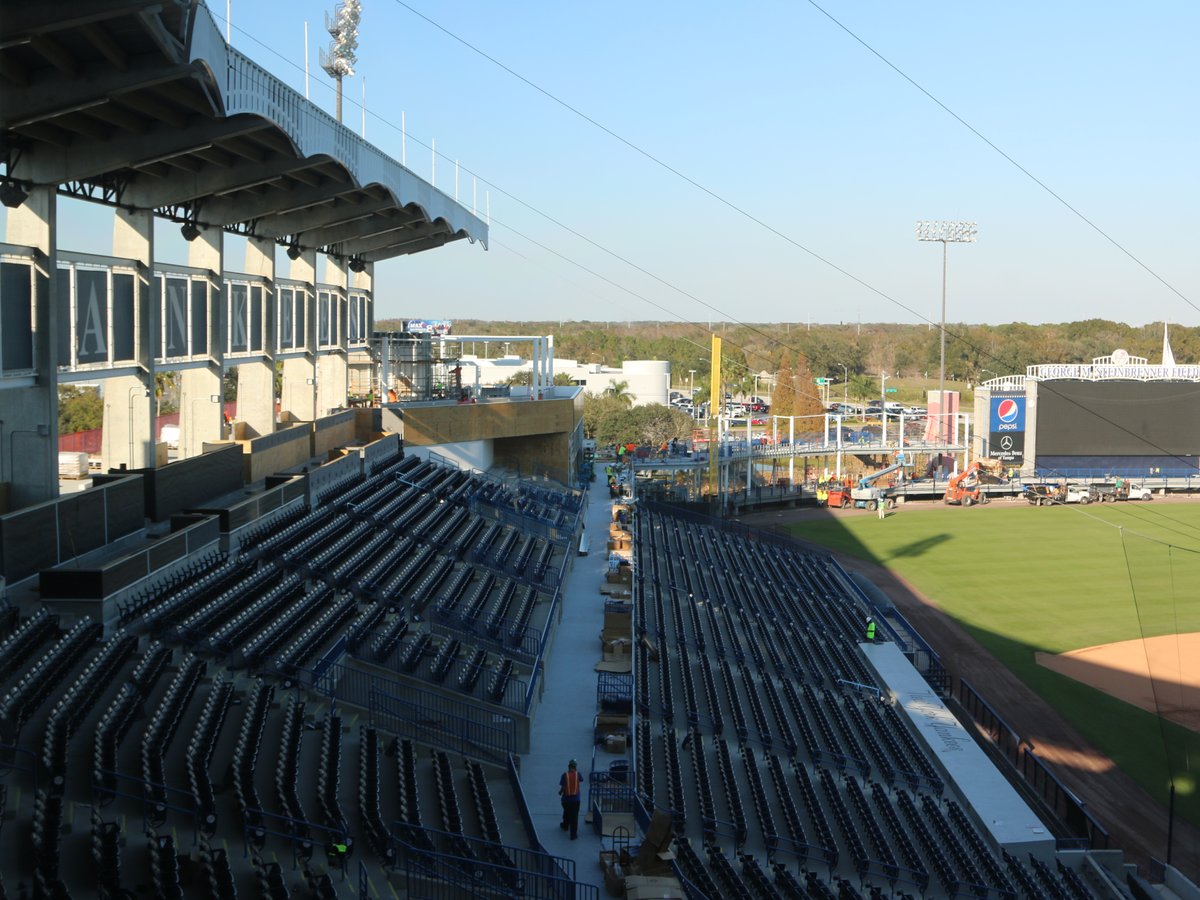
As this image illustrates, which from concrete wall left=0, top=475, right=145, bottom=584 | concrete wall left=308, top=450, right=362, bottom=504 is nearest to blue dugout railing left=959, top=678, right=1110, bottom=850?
concrete wall left=308, top=450, right=362, bottom=504

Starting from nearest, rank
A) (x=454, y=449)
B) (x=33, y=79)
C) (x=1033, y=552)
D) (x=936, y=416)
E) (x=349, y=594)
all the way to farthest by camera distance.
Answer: (x=33, y=79), (x=349, y=594), (x=454, y=449), (x=1033, y=552), (x=936, y=416)

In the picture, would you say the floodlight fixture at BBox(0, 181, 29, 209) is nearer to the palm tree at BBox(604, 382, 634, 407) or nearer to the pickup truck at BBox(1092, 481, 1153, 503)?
the pickup truck at BBox(1092, 481, 1153, 503)

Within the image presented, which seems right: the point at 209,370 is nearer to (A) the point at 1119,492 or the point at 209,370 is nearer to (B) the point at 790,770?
(B) the point at 790,770

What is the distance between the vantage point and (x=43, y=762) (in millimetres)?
9133

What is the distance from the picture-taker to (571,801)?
12.3 m

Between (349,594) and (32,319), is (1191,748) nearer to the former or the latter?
(349,594)

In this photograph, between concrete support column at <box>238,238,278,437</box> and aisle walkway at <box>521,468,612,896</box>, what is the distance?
7.82m

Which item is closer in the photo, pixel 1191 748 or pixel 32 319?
pixel 32 319

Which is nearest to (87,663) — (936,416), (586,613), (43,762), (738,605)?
(43,762)

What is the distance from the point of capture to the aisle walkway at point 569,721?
1216cm

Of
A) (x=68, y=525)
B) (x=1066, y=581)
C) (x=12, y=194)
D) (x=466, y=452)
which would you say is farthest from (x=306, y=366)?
(x=1066, y=581)

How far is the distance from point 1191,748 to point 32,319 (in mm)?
18755

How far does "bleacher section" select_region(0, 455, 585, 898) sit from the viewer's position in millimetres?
8789

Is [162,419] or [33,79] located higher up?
[33,79]
